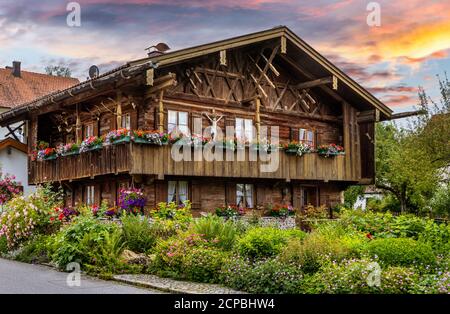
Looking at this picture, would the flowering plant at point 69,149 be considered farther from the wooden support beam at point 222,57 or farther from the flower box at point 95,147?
the wooden support beam at point 222,57

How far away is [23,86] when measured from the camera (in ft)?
160

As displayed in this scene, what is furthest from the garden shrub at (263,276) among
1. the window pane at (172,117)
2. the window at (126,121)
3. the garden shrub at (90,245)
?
the window at (126,121)

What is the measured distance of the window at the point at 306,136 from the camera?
3109 cm

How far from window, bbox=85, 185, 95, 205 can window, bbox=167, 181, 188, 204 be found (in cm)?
460

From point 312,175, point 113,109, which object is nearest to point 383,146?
point 312,175

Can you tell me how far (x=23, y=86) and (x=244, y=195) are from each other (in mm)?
27467

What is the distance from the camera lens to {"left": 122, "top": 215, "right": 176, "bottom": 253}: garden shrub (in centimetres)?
1653

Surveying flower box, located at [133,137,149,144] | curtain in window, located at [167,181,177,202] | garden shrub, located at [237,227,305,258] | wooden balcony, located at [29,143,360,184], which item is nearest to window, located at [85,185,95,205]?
wooden balcony, located at [29,143,360,184]

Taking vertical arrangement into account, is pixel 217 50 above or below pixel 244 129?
above

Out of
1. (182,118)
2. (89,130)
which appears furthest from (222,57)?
(89,130)

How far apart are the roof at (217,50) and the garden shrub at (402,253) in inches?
483

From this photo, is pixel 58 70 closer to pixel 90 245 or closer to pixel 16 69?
pixel 16 69

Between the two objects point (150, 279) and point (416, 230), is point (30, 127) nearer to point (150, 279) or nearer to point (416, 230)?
point (150, 279)
